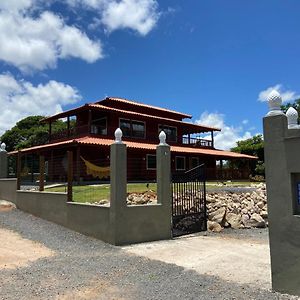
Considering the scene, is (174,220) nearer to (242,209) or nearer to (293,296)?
(242,209)

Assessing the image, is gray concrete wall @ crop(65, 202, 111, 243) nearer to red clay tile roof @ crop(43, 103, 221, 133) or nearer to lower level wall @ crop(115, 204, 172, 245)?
lower level wall @ crop(115, 204, 172, 245)

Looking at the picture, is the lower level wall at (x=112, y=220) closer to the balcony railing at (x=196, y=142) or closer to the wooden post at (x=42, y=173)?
the wooden post at (x=42, y=173)

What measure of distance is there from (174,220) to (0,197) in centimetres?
1016

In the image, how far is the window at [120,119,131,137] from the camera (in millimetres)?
32594

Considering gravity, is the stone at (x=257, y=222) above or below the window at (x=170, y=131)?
below

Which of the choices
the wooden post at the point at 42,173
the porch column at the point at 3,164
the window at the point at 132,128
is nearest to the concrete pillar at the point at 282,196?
the wooden post at the point at 42,173

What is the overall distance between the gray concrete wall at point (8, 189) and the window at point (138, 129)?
16336 millimetres

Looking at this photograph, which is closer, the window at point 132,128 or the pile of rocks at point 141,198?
the pile of rocks at point 141,198

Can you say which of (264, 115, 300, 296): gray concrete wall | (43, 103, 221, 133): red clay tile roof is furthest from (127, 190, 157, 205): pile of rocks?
(43, 103, 221, 133): red clay tile roof

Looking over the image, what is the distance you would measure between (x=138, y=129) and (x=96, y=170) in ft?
69.9

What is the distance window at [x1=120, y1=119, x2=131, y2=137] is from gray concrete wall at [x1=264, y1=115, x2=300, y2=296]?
26.9 m

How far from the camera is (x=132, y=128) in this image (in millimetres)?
33438

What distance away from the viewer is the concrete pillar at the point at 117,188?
407 inches

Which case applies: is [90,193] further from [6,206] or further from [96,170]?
[6,206]
